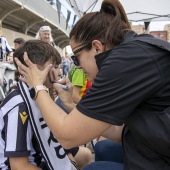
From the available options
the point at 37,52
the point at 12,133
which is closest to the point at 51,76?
the point at 37,52

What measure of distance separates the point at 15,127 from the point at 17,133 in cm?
3

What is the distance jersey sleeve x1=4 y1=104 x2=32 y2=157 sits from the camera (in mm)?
1229

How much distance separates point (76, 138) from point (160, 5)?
434 cm

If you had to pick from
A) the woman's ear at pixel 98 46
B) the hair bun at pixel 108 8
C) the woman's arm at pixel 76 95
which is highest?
the hair bun at pixel 108 8

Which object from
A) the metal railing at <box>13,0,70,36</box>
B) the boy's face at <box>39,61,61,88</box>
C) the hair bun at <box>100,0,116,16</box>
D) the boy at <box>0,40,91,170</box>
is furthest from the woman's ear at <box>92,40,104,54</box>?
the metal railing at <box>13,0,70,36</box>

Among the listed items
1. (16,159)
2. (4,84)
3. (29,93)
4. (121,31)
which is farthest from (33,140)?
(4,84)

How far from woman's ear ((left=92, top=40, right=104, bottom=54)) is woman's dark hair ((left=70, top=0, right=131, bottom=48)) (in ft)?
0.06

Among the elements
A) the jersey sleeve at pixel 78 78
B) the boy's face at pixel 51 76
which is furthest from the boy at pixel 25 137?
the jersey sleeve at pixel 78 78

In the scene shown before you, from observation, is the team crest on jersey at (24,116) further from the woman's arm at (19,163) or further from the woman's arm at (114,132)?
the woman's arm at (114,132)

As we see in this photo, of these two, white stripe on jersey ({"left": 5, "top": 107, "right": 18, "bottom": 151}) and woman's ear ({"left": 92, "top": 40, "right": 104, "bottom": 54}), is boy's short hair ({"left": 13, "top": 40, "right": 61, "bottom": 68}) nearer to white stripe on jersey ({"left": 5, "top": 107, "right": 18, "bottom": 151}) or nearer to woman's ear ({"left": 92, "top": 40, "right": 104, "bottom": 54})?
white stripe on jersey ({"left": 5, "top": 107, "right": 18, "bottom": 151})

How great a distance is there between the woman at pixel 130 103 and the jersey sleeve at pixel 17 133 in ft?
0.74

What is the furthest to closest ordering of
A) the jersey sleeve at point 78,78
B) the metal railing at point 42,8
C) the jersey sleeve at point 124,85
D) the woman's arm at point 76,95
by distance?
the metal railing at point 42,8 → the jersey sleeve at point 78,78 → the woman's arm at point 76,95 → the jersey sleeve at point 124,85

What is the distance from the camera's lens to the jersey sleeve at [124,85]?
2.88 feet

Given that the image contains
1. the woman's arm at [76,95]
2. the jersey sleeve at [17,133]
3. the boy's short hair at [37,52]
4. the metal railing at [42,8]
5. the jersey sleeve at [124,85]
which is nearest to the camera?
the jersey sleeve at [124,85]
